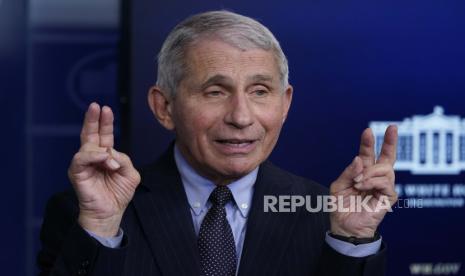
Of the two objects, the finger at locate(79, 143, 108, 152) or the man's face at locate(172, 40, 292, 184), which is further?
the man's face at locate(172, 40, 292, 184)

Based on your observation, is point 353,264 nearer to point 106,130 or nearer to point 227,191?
point 227,191

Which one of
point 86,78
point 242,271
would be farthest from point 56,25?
point 242,271

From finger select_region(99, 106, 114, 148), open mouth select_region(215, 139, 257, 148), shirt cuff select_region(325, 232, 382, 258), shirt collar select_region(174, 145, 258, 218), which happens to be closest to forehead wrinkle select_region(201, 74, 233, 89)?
open mouth select_region(215, 139, 257, 148)

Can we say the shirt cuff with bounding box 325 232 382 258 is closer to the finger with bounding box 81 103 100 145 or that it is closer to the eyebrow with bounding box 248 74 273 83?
the eyebrow with bounding box 248 74 273 83

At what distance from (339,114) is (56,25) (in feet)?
3.70

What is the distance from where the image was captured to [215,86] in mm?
A: 2016

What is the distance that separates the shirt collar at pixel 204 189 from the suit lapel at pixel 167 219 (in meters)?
0.02

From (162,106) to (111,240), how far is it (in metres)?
0.52

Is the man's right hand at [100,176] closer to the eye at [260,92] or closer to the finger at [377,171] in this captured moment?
the eye at [260,92]

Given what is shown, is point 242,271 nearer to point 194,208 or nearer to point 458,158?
point 194,208

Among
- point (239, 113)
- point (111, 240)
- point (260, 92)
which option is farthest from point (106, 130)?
point (260, 92)

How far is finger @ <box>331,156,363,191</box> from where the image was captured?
1817 mm

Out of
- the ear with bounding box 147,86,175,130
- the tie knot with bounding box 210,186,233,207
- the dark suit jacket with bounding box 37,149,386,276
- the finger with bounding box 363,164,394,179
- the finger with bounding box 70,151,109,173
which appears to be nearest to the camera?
the finger with bounding box 70,151,109,173

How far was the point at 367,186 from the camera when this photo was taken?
1804mm
